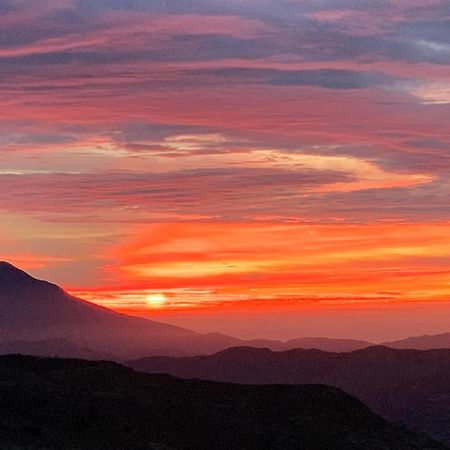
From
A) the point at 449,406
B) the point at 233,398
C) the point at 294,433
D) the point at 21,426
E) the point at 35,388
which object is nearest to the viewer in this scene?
the point at 21,426

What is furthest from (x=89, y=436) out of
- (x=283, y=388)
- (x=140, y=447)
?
(x=283, y=388)

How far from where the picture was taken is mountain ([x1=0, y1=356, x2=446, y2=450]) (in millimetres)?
62188

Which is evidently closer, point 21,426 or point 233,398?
point 21,426

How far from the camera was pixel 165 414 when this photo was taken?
2753 inches

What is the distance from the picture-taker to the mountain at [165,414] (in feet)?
204

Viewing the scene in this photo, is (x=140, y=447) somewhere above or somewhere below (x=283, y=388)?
below

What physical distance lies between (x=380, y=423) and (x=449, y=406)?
122 m

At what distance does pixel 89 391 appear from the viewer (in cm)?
7156

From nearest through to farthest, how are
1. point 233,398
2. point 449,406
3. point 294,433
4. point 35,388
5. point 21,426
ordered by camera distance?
point 21,426 → point 35,388 → point 294,433 → point 233,398 → point 449,406

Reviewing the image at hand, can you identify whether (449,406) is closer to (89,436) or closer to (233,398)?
(233,398)

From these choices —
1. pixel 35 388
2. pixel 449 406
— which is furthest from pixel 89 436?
pixel 449 406

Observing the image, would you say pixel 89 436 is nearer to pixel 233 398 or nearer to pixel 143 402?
pixel 143 402

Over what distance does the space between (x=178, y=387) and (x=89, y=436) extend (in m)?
19.1

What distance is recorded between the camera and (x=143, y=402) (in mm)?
71500
